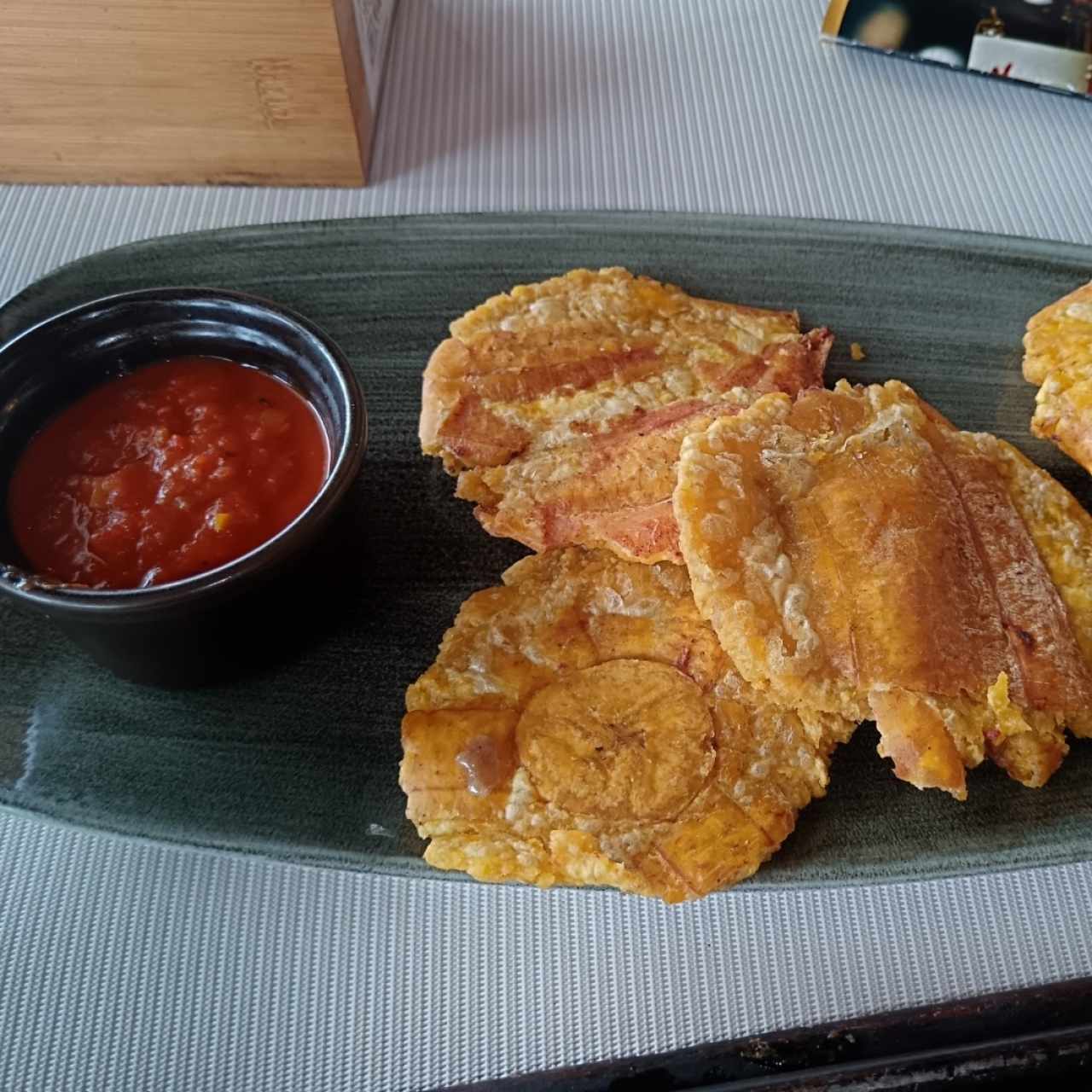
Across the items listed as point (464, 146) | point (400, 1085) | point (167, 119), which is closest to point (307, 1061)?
point (400, 1085)

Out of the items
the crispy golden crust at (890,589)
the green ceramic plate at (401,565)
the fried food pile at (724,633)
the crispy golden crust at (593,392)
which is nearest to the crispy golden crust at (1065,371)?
the green ceramic plate at (401,565)

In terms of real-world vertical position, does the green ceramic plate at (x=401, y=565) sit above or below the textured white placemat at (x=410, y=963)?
above

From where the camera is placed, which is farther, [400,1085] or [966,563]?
[966,563]

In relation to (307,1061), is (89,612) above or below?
above

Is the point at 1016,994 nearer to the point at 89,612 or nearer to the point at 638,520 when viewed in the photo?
the point at 638,520

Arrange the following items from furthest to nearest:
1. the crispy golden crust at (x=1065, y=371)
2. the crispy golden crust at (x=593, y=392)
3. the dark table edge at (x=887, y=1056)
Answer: the crispy golden crust at (x=1065, y=371) → the crispy golden crust at (x=593, y=392) → the dark table edge at (x=887, y=1056)

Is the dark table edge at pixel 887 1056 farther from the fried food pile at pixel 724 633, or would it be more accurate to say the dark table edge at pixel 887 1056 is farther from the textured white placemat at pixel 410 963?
the fried food pile at pixel 724 633

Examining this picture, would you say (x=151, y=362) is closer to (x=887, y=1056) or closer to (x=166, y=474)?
(x=166, y=474)
